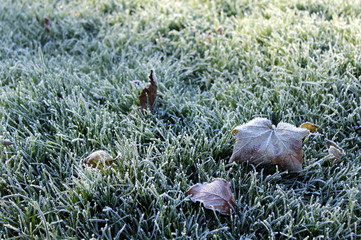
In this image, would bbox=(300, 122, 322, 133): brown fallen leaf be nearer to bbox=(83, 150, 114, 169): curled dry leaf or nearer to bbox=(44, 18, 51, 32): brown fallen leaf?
bbox=(83, 150, 114, 169): curled dry leaf

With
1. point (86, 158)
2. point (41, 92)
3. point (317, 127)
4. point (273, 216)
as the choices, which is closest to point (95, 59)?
point (41, 92)

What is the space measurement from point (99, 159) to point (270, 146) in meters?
0.78

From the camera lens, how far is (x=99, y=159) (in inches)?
68.5

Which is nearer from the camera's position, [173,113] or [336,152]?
[336,152]

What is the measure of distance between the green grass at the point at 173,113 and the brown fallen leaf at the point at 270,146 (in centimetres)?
5

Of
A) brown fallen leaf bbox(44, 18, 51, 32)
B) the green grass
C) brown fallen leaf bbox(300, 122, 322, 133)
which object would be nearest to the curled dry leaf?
the green grass

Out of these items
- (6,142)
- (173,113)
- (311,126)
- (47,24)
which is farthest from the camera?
(47,24)

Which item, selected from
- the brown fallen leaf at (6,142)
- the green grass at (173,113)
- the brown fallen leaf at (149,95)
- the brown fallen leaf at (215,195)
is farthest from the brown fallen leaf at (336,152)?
the brown fallen leaf at (6,142)

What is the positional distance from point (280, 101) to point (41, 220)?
53.7 inches

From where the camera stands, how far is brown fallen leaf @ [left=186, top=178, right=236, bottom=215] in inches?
60.2

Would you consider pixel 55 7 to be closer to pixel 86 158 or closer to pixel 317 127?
pixel 86 158

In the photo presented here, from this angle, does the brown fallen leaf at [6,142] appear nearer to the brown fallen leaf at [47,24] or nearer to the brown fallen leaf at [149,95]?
the brown fallen leaf at [149,95]

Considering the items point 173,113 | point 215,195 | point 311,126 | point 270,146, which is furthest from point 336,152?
point 173,113

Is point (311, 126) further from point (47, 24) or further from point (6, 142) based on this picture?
point (47, 24)
